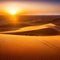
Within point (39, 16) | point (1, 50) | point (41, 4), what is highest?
point (41, 4)

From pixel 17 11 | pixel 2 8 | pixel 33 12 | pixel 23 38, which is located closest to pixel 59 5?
pixel 33 12

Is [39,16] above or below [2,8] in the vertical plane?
below

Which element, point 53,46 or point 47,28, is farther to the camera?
point 47,28

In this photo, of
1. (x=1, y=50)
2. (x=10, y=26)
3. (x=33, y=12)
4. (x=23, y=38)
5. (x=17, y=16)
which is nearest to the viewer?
(x=1, y=50)

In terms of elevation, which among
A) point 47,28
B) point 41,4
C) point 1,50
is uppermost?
point 41,4

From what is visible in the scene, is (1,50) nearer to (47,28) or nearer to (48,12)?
(47,28)

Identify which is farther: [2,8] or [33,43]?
[2,8]

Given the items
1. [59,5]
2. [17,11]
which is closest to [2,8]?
[17,11]

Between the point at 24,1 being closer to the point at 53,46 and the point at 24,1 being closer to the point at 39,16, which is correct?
the point at 39,16

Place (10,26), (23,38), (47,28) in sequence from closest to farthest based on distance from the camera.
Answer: (23,38) → (47,28) → (10,26)
